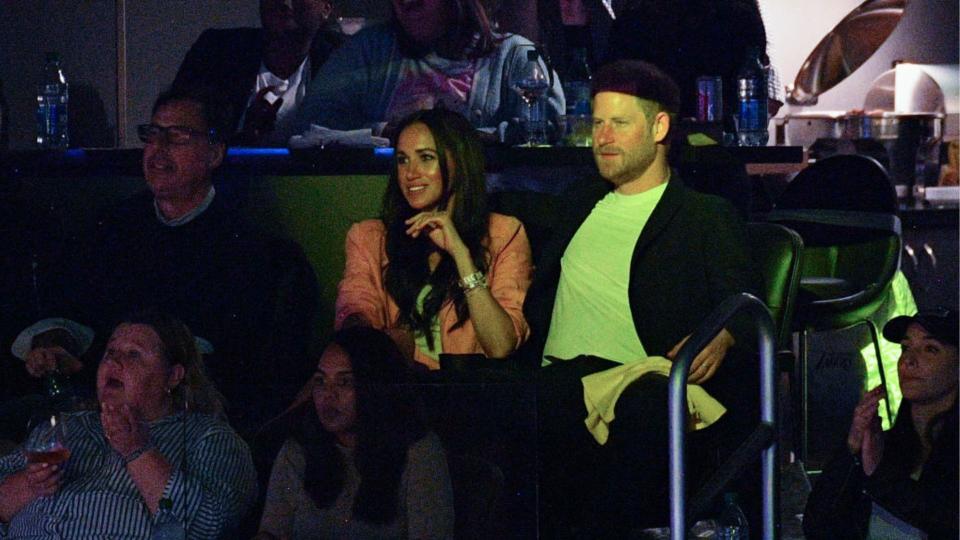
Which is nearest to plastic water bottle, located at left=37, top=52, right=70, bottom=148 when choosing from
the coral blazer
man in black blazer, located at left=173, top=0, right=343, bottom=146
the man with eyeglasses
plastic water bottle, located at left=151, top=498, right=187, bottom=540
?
man in black blazer, located at left=173, top=0, right=343, bottom=146

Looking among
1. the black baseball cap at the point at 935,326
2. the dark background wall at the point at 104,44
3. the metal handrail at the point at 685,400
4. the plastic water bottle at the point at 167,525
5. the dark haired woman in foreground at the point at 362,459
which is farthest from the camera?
the dark background wall at the point at 104,44

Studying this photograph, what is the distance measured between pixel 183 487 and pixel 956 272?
352 cm

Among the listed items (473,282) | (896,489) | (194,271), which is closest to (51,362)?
(194,271)

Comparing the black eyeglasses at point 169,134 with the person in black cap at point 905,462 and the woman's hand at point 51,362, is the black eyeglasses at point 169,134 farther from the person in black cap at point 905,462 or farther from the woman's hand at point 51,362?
the person in black cap at point 905,462

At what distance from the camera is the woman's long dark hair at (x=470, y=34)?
15.5 feet

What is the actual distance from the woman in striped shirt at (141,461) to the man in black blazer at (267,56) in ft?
5.12

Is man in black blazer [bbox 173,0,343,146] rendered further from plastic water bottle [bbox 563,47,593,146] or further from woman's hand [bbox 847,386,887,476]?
woman's hand [bbox 847,386,887,476]

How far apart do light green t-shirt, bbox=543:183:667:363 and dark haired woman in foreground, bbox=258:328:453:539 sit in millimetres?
787

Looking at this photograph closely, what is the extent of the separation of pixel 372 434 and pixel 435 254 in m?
1.04

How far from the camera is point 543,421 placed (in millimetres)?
3402

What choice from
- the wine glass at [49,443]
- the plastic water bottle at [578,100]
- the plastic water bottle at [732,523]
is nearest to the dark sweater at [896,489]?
the plastic water bottle at [732,523]

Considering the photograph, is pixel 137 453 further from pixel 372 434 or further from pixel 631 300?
pixel 631 300

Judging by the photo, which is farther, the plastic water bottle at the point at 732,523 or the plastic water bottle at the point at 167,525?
the plastic water bottle at the point at 732,523

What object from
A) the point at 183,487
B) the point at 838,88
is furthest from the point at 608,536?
the point at 838,88
